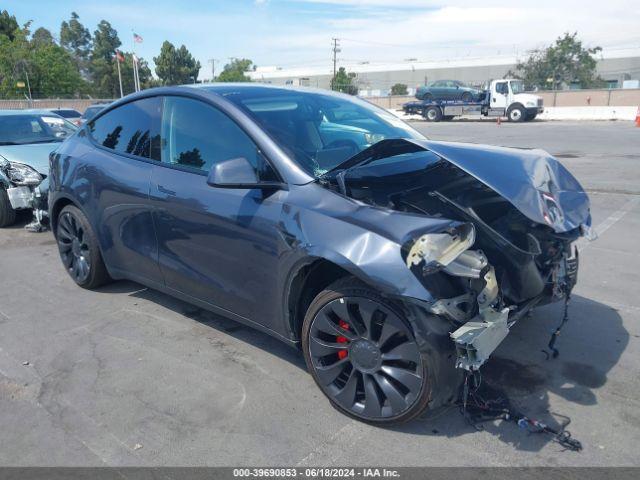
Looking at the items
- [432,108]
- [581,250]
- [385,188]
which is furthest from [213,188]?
[432,108]

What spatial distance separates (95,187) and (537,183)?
3.34 metres

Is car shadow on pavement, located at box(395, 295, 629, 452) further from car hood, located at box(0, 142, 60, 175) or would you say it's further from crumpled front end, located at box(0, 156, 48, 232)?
car hood, located at box(0, 142, 60, 175)

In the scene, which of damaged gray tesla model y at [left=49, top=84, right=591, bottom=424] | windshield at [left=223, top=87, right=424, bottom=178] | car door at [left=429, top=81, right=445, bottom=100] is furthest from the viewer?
car door at [left=429, top=81, right=445, bottom=100]

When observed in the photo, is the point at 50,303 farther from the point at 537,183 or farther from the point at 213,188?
the point at 537,183

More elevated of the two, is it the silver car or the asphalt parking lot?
the silver car

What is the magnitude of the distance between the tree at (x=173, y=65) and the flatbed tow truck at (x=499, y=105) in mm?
47947

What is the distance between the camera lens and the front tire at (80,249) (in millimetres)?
4613

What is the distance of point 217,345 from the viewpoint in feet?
12.5

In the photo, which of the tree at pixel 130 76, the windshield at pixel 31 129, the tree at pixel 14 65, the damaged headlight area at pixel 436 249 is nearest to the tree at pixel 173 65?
the tree at pixel 130 76

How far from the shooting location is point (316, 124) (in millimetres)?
3623

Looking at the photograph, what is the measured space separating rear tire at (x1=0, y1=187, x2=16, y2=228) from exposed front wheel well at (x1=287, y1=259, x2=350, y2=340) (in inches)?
231

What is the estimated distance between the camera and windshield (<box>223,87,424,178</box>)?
3281 millimetres

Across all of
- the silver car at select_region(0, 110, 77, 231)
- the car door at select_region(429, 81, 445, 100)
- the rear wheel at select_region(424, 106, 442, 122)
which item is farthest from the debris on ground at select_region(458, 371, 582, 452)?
the car door at select_region(429, 81, 445, 100)

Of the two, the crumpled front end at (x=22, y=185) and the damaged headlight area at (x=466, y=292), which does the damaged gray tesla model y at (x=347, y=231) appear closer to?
the damaged headlight area at (x=466, y=292)
